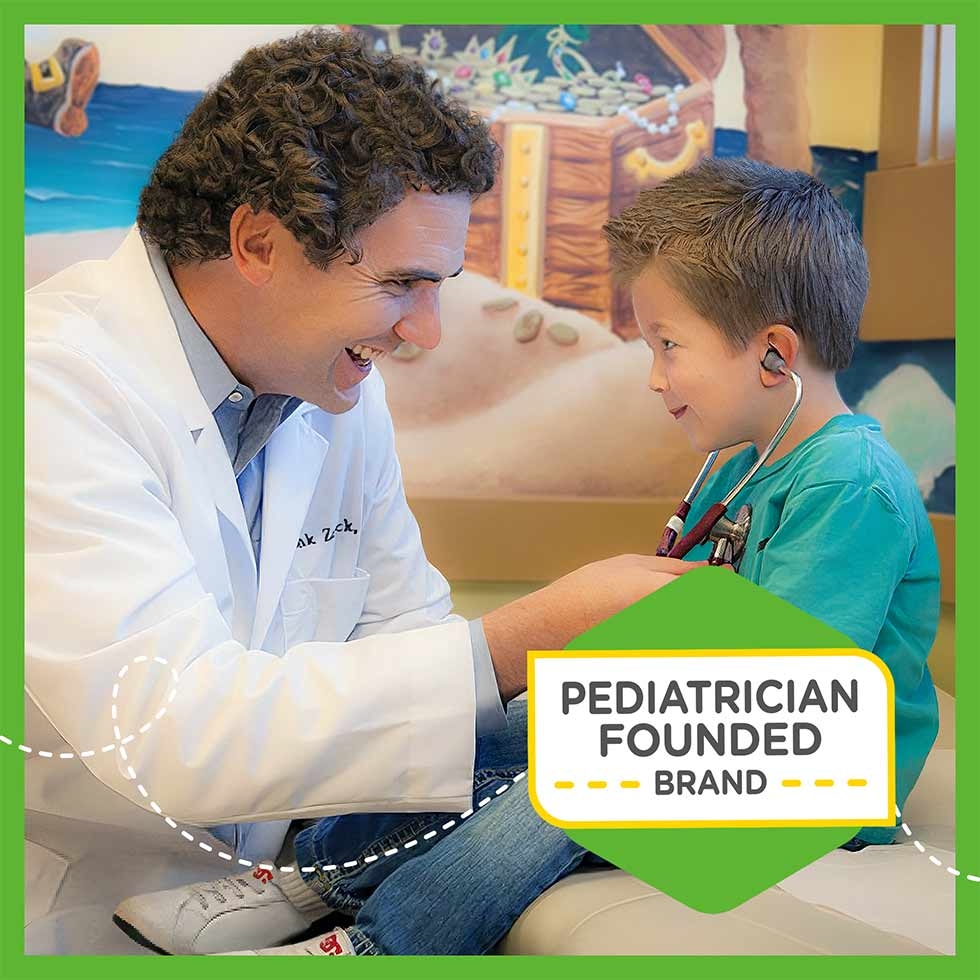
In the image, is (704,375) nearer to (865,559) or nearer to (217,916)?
(865,559)

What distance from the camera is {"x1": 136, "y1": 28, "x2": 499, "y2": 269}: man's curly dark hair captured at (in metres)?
0.85

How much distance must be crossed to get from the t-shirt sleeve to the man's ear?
0.43 metres

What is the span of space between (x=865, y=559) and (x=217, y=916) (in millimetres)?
499

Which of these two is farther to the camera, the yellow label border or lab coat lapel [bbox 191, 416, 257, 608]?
lab coat lapel [bbox 191, 416, 257, 608]

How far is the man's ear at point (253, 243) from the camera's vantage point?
888 mm

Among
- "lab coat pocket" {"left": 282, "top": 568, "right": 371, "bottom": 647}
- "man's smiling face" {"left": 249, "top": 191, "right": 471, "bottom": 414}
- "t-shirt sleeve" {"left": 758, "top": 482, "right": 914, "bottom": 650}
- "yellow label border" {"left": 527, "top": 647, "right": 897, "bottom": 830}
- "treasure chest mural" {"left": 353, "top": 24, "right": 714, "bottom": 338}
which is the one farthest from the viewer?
"treasure chest mural" {"left": 353, "top": 24, "right": 714, "bottom": 338}

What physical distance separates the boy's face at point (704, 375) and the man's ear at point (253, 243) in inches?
11.5

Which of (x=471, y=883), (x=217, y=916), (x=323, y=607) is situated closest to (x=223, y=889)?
(x=217, y=916)

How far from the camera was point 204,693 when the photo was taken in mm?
683

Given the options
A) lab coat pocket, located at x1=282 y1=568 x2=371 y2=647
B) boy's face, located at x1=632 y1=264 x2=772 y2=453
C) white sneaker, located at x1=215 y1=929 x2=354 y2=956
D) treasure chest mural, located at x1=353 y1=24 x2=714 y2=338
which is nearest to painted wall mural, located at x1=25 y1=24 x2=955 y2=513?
treasure chest mural, located at x1=353 y1=24 x2=714 y2=338

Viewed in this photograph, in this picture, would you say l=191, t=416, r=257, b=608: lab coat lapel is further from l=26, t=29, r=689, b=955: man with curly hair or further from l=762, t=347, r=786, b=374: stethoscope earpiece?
l=762, t=347, r=786, b=374: stethoscope earpiece

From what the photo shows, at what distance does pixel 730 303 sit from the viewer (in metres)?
0.88

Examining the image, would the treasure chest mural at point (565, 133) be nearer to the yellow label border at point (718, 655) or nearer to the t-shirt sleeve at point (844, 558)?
the t-shirt sleeve at point (844, 558)

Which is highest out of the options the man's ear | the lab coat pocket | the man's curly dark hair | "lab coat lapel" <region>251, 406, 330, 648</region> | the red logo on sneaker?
the man's curly dark hair
